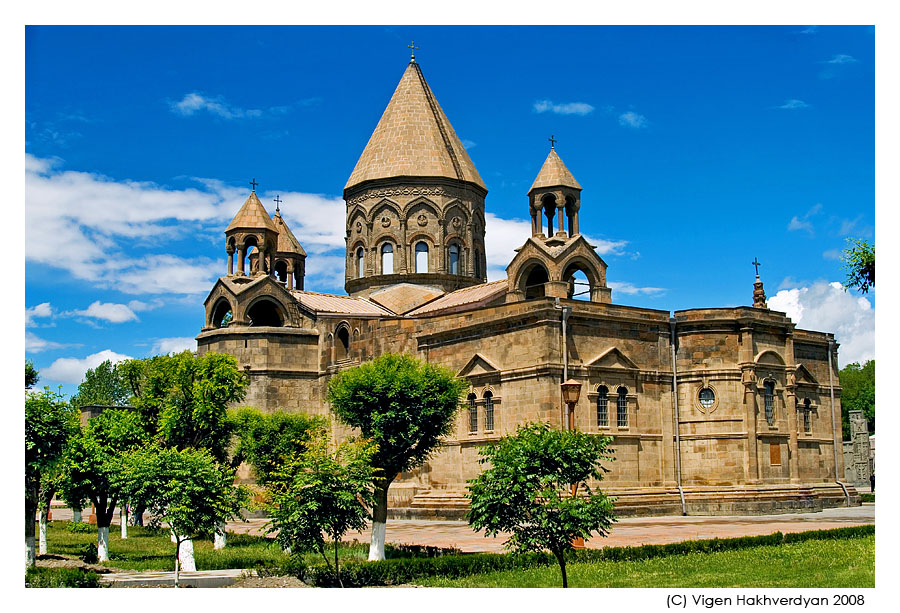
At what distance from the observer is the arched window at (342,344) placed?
4338 cm

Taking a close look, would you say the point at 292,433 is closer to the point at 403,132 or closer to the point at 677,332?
the point at 677,332

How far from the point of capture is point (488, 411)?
35375 mm

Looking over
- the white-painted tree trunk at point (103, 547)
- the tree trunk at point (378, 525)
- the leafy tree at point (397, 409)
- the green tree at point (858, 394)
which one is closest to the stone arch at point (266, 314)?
the leafy tree at point (397, 409)

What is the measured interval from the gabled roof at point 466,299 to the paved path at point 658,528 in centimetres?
1016

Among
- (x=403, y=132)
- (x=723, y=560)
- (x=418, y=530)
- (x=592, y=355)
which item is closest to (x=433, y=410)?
(x=418, y=530)

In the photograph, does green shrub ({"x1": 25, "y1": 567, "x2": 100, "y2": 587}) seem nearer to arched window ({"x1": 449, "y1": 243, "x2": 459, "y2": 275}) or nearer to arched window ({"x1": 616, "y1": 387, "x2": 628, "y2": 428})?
arched window ({"x1": 616, "y1": 387, "x2": 628, "y2": 428})

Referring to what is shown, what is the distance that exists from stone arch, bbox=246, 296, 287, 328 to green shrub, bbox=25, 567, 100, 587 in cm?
2576

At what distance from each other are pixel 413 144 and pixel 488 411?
17.8 metres

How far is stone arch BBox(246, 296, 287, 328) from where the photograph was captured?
44969mm

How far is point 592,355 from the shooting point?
3425 cm

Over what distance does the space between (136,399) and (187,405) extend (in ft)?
7.20

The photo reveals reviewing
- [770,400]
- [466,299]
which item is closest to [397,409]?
[770,400]

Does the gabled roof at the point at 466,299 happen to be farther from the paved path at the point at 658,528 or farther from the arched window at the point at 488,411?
the paved path at the point at 658,528
